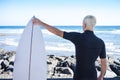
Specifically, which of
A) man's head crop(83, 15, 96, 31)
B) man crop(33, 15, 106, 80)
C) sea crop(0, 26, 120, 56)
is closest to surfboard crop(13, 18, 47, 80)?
man crop(33, 15, 106, 80)

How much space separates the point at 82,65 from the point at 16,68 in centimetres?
99

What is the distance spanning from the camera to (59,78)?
28.7 ft

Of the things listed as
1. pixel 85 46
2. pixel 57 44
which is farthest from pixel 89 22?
pixel 57 44

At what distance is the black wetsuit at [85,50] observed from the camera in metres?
3.85

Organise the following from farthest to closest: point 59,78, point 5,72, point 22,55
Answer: point 5,72
point 59,78
point 22,55

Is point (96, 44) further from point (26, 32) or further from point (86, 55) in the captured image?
point (26, 32)

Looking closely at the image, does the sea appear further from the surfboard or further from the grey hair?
the grey hair

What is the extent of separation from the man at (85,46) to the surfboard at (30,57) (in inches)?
19.3

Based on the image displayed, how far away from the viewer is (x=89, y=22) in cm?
382

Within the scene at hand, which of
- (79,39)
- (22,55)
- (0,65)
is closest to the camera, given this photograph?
(79,39)

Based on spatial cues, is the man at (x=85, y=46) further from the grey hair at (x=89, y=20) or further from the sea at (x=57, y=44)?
the sea at (x=57, y=44)

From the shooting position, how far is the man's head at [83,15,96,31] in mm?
3812

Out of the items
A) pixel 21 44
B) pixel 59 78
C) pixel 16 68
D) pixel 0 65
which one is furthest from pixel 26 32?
pixel 0 65

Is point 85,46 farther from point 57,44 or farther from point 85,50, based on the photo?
point 57,44
